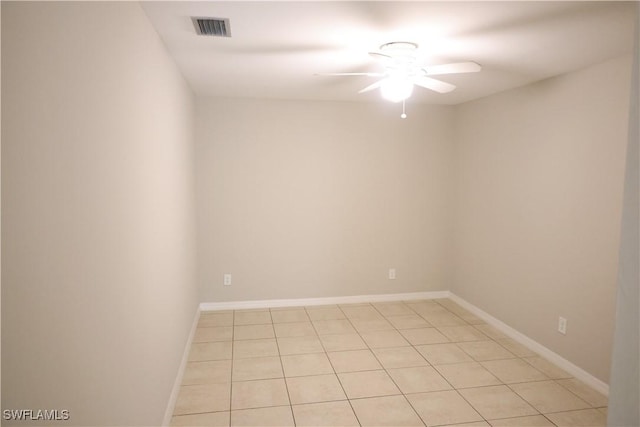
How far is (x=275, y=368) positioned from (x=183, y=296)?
0.97m

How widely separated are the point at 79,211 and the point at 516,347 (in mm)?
3763

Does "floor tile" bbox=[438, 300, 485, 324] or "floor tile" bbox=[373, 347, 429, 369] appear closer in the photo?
"floor tile" bbox=[373, 347, 429, 369]

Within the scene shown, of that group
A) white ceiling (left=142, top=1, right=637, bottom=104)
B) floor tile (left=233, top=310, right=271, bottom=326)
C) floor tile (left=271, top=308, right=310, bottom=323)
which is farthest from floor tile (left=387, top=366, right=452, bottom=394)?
white ceiling (left=142, top=1, right=637, bottom=104)

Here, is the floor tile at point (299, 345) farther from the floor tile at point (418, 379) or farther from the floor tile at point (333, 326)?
the floor tile at point (418, 379)

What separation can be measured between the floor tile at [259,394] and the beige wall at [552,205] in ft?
7.62

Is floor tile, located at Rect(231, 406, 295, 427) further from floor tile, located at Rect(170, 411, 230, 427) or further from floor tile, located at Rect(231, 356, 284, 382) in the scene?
floor tile, located at Rect(231, 356, 284, 382)

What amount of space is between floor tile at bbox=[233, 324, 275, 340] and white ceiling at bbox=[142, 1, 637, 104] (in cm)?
238

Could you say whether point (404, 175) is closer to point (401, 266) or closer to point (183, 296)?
point (401, 266)

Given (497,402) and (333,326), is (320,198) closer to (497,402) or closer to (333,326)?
(333,326)

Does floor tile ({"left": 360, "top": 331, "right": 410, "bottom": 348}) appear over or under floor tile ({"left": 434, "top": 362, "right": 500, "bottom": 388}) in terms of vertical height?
over

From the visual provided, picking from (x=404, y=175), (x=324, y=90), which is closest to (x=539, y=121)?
(x=404, y=175)

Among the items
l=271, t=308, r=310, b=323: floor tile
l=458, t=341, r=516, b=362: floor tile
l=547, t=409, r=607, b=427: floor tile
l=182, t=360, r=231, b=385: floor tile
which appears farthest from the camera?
l=271, t=308, r=310, b=323: floor tile

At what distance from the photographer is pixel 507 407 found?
283 cm

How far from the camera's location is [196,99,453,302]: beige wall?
4.56 m
